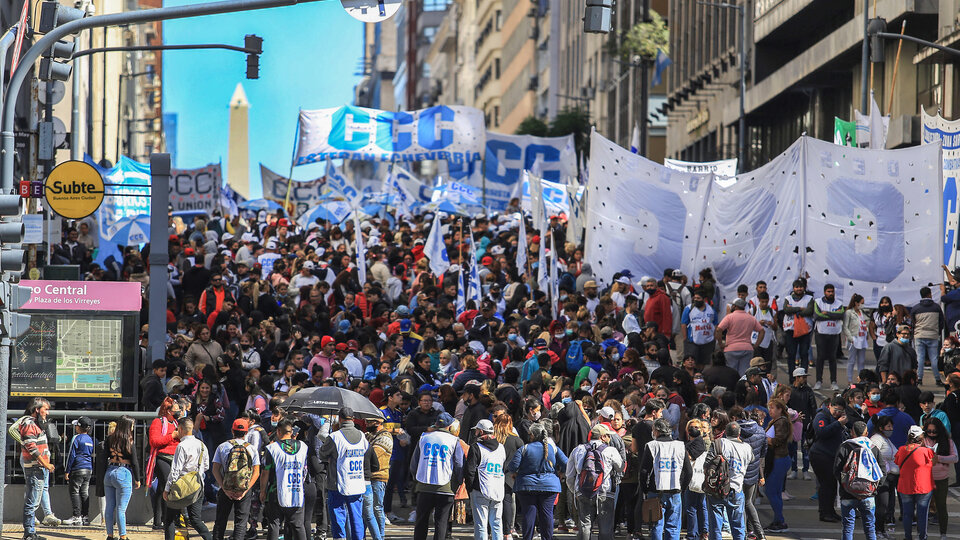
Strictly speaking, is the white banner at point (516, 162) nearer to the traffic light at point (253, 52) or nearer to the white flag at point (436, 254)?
the white flag at point (436, 254)

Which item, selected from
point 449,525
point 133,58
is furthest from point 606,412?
point 133,58

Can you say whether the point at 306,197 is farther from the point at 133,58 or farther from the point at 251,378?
the point at 133,58

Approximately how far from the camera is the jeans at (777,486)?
54.4 feet

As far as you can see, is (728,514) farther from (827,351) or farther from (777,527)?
(827,351)

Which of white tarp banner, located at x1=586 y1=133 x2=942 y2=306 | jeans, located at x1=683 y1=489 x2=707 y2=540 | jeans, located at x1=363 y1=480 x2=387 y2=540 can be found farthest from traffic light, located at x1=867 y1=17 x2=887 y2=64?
jeans, located at x1=363 y1=480 x2=387 y2=540

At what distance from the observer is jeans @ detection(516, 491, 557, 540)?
15055 mm

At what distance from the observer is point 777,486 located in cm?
1672

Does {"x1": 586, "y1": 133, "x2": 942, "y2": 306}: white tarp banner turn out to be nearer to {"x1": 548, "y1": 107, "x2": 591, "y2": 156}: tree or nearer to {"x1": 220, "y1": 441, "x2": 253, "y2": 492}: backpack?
{"x1": 220, "y1": 441, "x2": 253, "y2": 492}: backpack

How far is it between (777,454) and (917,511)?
1.56 meters

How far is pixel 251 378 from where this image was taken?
1766 cm

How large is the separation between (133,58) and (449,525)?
298 feet

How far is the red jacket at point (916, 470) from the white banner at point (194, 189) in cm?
2442

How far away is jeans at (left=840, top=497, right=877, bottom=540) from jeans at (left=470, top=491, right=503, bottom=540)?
328cm

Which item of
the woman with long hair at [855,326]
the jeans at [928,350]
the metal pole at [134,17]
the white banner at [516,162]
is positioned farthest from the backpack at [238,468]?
the white banner at [516,162]
